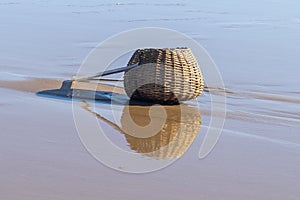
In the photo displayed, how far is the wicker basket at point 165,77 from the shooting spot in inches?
277

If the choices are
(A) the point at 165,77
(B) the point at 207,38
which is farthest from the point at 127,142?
(B) the point at 207,38

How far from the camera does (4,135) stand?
561cm

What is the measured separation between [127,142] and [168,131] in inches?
23.6

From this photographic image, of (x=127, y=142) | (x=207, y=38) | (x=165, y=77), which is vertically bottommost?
(x=127, y=142)

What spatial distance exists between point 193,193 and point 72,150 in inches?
50.5

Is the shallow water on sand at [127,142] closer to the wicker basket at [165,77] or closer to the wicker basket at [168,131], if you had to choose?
the wicker basket at [168,131]

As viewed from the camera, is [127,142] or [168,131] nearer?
[127,142]

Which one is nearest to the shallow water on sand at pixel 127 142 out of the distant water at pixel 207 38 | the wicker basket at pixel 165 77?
the distant water at pixel 207 38

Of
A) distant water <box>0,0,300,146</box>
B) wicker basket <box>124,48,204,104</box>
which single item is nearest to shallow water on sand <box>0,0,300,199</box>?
distant water <box>0,0,300,146</box>

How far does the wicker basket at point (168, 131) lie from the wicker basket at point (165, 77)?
0.16 metres

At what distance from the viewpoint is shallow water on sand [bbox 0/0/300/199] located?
451 cm

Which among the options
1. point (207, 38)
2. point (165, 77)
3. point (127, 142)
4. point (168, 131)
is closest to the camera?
point (127, 142)

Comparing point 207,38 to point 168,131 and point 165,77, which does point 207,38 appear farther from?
point 168,131

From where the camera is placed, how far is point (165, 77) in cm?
702
